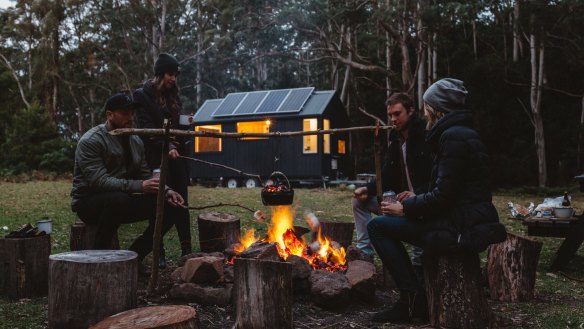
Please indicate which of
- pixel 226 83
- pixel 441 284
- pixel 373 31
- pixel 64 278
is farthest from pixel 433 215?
pixel 226 83

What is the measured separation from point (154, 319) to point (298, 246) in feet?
7.70

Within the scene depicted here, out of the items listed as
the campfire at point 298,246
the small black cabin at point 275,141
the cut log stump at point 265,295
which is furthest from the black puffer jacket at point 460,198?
the small black cabin at point 275,141

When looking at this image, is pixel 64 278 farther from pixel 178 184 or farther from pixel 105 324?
pixel 178 184

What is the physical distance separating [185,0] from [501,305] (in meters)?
27.4

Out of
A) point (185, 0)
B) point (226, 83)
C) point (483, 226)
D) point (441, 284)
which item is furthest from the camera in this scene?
point (226, 83)

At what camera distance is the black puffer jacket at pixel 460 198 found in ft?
11.6

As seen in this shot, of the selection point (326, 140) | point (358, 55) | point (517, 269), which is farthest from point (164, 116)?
point (326, 140)

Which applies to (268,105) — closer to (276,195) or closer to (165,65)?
(165,65)

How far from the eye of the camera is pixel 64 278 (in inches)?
139

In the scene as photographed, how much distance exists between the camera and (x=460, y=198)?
362cm

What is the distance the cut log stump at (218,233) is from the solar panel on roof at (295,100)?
17.3 m

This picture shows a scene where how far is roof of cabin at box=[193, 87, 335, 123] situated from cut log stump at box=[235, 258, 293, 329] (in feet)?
61.5

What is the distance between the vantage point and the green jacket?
4.53 metres

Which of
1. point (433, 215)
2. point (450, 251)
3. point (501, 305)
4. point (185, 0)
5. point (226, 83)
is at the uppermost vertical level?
point (185, 0)
